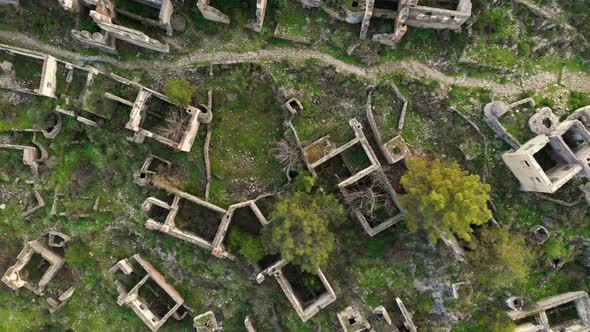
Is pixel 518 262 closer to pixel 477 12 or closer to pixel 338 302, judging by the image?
pixel 338 302

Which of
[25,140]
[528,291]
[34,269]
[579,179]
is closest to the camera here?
[579,179]

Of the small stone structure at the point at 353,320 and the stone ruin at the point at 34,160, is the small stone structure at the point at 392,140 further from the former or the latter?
the stone ruin at the point at 34,160

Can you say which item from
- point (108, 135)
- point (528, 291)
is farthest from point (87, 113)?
point (528, 291)

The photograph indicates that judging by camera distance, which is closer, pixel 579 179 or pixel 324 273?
pixel 579 179

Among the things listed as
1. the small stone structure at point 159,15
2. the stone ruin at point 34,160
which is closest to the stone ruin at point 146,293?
the stone ruin at point 34,160

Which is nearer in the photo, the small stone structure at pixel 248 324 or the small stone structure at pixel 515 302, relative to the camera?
the small stone structure at pixel 515 302

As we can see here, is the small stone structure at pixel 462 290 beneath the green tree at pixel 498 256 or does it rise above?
beneath

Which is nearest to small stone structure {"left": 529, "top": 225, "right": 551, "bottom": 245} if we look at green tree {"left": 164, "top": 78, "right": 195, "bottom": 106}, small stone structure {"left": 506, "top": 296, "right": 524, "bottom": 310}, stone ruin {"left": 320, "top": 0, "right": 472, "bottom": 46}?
small stone structure {"left": 506, "top": 296, "right": 524, "bottom": 310}
